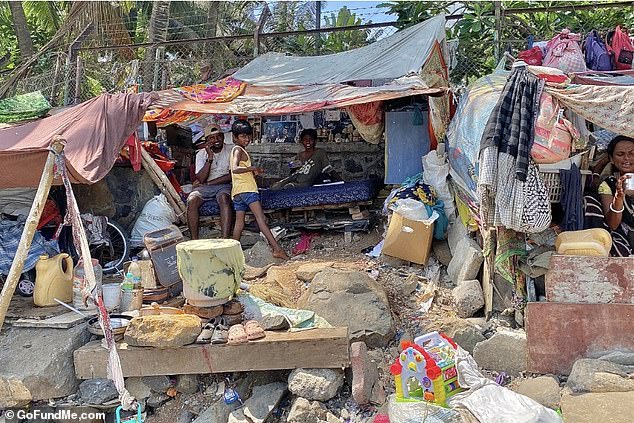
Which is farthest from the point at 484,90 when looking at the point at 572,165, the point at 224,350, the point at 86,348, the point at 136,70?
the point at 136,70

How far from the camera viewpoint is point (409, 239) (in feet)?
18.4

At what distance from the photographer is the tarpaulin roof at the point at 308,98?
228 inches

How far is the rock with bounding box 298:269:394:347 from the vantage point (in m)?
4.45

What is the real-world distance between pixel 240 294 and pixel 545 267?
241 centimetres

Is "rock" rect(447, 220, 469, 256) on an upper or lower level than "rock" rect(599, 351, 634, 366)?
upper

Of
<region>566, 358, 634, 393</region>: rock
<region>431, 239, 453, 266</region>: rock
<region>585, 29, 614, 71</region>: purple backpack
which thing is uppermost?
<region>585, 29, 614, 71</region>: purple backpack

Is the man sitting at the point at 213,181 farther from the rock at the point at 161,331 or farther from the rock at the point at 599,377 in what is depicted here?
the rock at the point at 599,377

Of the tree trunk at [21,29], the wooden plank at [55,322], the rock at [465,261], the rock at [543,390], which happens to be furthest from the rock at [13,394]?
the tree trunk at [21,29]

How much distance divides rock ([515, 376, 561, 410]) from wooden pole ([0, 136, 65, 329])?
371 cm

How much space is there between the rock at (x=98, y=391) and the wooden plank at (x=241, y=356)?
0.28 ft

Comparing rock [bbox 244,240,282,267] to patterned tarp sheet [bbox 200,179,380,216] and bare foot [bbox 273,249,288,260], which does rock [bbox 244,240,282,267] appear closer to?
bare foot [bbox 273,249,288,260]

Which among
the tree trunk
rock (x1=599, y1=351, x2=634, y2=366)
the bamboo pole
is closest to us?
rock (x1=599, y1=351, x2=634, y2=366)

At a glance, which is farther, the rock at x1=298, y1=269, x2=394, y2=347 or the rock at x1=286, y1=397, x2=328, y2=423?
the rock at x1=298, y1=269, x2=394, y2=347

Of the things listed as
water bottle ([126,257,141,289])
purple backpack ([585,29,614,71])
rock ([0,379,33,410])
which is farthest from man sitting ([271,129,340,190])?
rock ([0,379,33,410])
